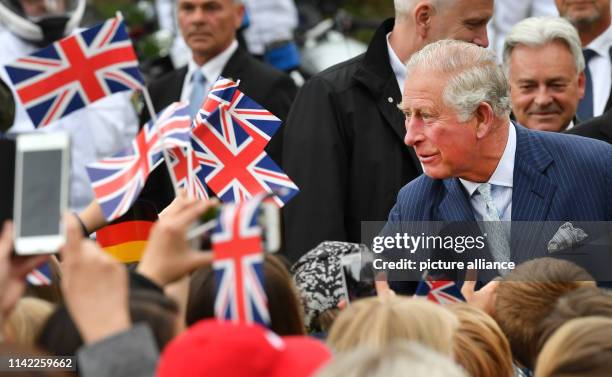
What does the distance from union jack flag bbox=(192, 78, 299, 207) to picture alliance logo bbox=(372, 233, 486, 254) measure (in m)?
0.66

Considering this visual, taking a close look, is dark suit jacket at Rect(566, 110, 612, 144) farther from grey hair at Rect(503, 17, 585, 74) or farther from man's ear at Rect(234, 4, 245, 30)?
man's ear at Rect(234, 4, 245, 30)

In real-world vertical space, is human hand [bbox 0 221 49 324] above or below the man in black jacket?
above

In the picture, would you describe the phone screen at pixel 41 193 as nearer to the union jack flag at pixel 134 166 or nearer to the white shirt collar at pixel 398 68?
the union jack flag at pixel 134 166

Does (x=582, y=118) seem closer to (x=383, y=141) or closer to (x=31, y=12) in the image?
(x=383, y=141)

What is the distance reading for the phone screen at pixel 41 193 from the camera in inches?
124

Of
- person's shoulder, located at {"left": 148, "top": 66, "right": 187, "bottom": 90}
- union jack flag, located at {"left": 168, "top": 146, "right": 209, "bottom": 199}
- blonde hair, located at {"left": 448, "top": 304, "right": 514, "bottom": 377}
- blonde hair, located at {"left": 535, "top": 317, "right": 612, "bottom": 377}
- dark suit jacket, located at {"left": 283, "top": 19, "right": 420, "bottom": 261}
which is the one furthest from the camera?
person's shoulder, located at {"left": 148, "top": 66, "right": 187, "bottom": 90}

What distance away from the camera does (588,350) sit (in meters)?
3.44

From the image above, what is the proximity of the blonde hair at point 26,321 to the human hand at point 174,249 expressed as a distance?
0.30 metres

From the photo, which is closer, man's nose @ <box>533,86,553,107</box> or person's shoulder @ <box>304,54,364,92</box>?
person's shoulder @ <box>304,54,364,92</box>

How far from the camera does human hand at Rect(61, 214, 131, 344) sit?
118 inches

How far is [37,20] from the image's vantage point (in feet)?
28.0

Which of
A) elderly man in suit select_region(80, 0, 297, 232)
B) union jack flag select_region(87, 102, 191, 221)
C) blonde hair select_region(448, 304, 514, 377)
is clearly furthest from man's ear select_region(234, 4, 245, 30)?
blonde hair select_region(448, 304, 514, 377)

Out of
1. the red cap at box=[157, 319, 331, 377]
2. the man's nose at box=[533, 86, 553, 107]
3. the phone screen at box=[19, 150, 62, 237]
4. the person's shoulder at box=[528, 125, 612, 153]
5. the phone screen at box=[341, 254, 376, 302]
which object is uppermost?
the phone screen at box=[19, 150, 62, 237]

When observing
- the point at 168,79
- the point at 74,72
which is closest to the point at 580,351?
the point at 74,72
